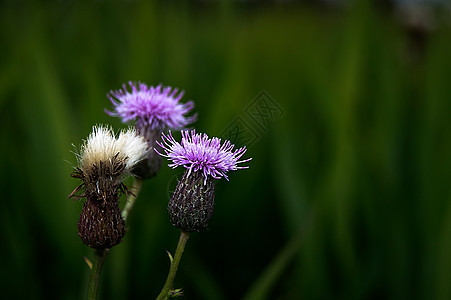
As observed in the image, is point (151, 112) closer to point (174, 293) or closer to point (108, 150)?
point (108, 150)

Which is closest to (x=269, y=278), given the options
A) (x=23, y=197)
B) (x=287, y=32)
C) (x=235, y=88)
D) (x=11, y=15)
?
(x=235, y=88)

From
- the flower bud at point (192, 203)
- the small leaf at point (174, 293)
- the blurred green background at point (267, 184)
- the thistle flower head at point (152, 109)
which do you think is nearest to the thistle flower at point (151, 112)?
the thistle flower head at point (152, 109)

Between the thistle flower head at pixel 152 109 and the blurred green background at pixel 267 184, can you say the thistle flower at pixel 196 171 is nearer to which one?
the thistle flower head at pixel 152 109

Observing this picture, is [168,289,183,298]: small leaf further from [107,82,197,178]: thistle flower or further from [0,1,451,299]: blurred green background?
[0,1,451,299]: blurred green background

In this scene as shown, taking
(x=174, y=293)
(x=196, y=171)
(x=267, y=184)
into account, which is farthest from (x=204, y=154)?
(x=267, y=184)

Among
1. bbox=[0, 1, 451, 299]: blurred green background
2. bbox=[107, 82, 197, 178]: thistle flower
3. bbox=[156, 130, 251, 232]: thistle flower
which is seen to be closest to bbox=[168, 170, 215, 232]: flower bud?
bbox=[156, 130, 251, 232]: thistle flower

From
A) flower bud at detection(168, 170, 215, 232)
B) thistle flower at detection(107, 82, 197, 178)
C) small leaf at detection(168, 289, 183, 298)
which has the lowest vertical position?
small leaf at detection(168, 289, 183, 298)

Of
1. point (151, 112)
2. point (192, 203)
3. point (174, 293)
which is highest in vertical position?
point (151, 112)
